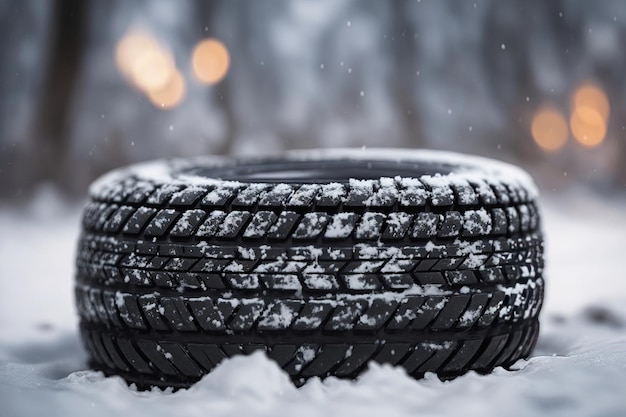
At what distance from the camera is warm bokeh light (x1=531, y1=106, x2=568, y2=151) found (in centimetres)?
891

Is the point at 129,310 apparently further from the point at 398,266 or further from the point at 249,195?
the point at 398,266

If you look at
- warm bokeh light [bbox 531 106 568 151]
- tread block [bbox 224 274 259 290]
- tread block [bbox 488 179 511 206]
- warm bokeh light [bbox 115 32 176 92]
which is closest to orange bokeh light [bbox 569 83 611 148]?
Answer: warm bokeh light [bbox 531 106 568 151]

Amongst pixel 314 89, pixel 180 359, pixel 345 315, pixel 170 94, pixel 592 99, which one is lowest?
pixel 345 315

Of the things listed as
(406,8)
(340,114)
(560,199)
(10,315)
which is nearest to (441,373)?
(10,315)

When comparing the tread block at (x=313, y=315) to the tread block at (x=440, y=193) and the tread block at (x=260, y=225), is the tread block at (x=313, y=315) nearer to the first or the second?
the tread block at (x=260, y=225)

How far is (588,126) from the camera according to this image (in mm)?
8875

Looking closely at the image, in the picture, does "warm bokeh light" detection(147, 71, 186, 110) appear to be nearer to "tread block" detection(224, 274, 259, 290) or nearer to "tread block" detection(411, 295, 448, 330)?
"tread block" detection(224, 274, 259, 290)

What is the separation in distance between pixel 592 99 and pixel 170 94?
4.67 metres

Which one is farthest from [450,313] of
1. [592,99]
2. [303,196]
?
[592,99]

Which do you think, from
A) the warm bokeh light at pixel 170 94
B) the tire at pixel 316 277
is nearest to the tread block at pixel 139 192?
the tire at pixel 316 277

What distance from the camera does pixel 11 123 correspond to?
26.8ft

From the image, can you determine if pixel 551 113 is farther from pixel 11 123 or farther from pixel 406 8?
pixel 11 123

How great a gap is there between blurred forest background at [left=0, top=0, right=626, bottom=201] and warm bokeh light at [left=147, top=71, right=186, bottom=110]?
0.08ft

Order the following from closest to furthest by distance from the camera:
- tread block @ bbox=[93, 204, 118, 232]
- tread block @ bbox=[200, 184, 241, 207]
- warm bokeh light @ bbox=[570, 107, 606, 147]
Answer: tread block @ bbox=[200, 184, 241, 207] < tread block @ bbox=[93, 204, 118, 232] < warm bokeh light @ bbox=[570, 107, 606, 147]
